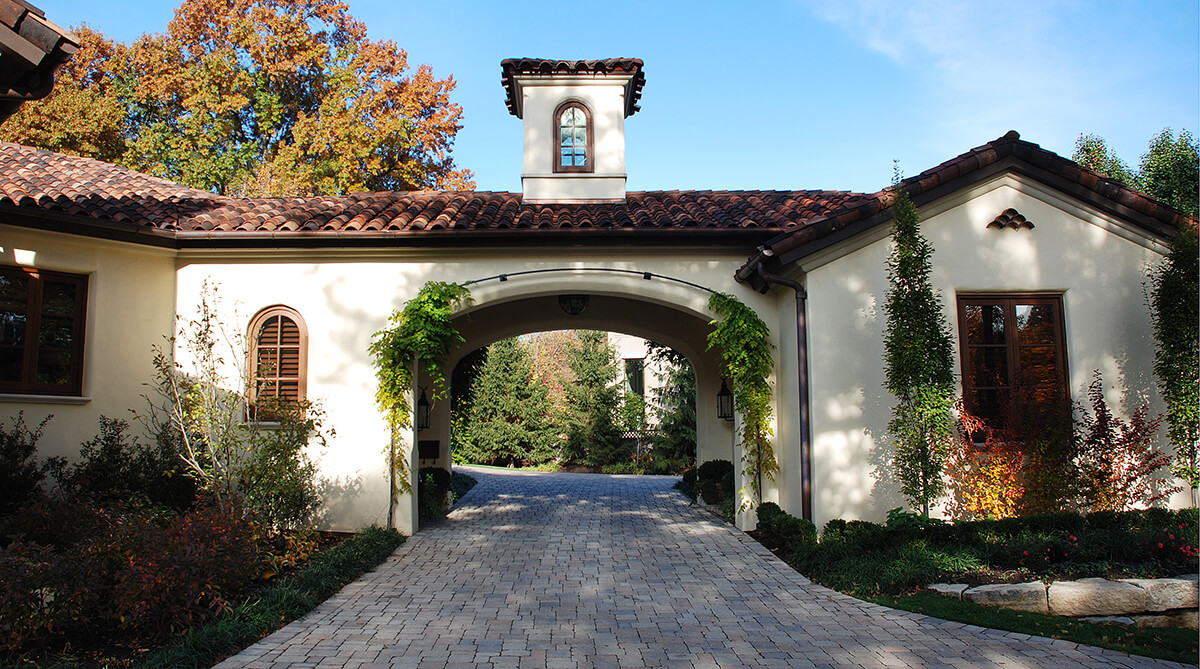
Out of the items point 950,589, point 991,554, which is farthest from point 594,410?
point 950,589

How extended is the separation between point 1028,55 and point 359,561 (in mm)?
9604

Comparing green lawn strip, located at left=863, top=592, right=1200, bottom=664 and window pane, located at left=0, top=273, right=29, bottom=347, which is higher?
window pane, located at left=0, top=273, right=29, bottom=347

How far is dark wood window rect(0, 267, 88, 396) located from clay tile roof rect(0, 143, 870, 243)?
2.83ft

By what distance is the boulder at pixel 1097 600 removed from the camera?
6.53 m

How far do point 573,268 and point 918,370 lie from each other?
15.7 ft

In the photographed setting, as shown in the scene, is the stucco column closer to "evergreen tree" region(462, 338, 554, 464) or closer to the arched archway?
the arched archway

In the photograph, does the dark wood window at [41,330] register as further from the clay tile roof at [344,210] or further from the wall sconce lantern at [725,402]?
the wall sconce lantern at [725,402]

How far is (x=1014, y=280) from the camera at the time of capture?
8992 mm

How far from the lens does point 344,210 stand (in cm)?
1135

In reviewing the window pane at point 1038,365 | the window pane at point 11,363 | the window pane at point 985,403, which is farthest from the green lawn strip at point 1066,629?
the window pane at point 11,363

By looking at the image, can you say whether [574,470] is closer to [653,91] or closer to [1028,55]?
[653,91]

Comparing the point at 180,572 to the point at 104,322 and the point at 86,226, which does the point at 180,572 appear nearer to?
the point at 104,322

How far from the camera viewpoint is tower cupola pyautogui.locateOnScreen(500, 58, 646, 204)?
12.9m

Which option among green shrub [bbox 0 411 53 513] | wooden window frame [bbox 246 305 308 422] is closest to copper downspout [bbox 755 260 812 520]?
wooden window frame [bbox 246 305 308 422]
